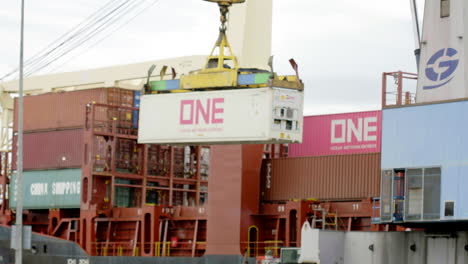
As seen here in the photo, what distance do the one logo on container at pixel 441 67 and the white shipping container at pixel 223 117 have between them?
4817 mm

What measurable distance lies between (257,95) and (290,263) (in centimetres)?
622

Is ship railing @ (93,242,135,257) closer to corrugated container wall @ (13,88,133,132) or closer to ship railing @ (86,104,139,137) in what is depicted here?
ship railing @ (86,104,139,137)

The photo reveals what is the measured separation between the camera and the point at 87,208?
53188 millimetres

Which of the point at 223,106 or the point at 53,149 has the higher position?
the point at 223,106

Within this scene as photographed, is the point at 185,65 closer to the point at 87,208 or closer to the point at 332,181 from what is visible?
the point at 87,208

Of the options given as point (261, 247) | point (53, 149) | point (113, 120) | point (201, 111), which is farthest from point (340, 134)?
point (53, 149)

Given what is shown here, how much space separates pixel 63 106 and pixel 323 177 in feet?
61.0

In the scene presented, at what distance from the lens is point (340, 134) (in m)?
45.7

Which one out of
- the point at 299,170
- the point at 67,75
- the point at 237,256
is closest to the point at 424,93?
the point at 299,170

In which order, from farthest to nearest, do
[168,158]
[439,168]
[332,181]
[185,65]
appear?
[185,65], [168,158], [332,181], [439,168]

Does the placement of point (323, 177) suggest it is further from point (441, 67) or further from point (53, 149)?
point (53, 149)

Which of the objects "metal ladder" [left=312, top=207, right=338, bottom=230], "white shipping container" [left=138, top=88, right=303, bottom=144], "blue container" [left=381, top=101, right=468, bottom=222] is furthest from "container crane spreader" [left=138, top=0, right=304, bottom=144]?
"metal ladder" [left=312, top=207, right=338, bottom=230]

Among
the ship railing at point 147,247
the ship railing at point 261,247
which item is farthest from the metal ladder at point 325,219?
the ship railing at point 147,247

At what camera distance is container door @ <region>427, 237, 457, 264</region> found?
116 feet
